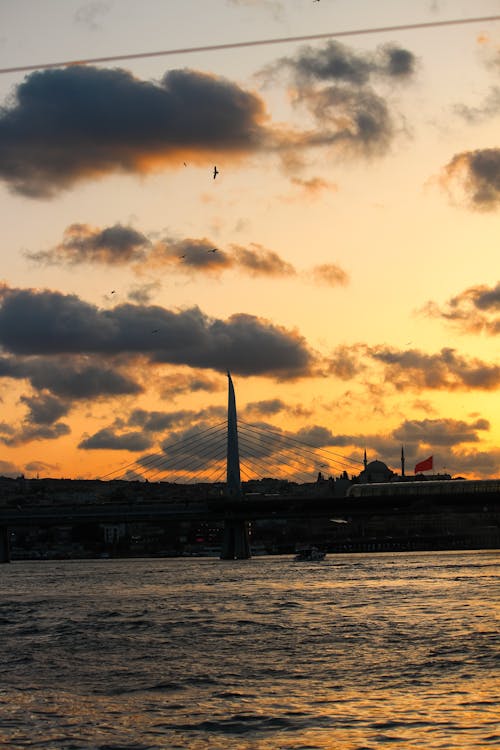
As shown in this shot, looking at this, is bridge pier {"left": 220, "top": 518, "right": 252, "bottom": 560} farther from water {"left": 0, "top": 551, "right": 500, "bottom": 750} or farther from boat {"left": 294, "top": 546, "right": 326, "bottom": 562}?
water {"left": 0, "top": 551, "right": 500, "bottom": 750}

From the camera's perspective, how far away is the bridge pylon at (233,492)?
131 m

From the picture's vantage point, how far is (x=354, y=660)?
37.4m

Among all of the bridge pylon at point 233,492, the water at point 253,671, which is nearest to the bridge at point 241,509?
the bridge pylon at point 233,492

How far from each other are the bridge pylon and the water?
60.3m

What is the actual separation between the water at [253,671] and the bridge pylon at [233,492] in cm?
6027

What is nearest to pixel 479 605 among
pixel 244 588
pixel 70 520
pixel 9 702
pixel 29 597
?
pixel 244 588

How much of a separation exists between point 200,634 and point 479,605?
1623 cm

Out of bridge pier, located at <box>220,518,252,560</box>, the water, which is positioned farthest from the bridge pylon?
the water

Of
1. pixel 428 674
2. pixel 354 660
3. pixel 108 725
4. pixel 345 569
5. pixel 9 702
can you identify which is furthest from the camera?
pixel 345 569

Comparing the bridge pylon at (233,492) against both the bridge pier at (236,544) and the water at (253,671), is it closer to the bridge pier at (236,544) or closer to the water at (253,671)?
the bridge pier at (236,544)

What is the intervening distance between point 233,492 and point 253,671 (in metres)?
94.0

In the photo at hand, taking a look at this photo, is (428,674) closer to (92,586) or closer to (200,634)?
(200,634)

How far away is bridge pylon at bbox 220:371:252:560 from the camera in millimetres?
130625

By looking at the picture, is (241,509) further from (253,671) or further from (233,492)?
(253,671)
